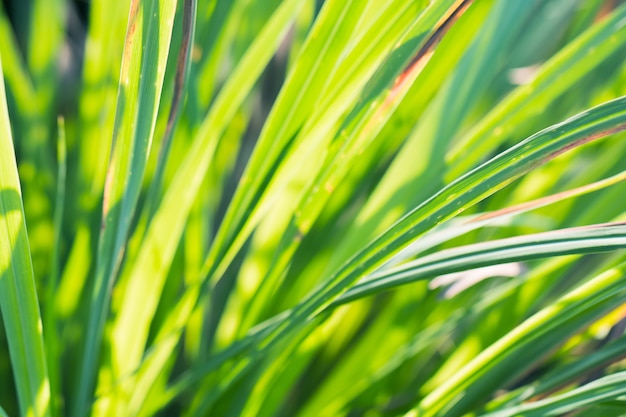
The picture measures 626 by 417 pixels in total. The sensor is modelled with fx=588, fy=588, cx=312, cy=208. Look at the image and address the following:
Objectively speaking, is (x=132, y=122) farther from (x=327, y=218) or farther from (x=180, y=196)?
(x=327, y=218)

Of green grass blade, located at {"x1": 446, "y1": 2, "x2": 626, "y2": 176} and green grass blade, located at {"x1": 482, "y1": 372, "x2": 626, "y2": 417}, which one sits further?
green grass blade, located at {"x1": 446, "y1": 2, "x2": 626, "y2": 176}

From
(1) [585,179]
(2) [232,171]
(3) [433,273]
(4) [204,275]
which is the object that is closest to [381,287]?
(3) [433,273]

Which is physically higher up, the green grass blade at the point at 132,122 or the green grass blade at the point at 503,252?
the green grass blade at the point at 132,122

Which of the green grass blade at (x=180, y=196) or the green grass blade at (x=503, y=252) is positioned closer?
the green grass blade at (x=503, y=252)

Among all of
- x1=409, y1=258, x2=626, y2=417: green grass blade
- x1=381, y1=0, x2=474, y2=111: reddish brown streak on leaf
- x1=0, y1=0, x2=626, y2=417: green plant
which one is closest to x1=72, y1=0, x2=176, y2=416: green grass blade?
x1=0, y1=0, x2=626, y2=417: green plant

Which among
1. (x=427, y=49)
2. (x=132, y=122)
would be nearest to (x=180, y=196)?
(x=132, y=122)

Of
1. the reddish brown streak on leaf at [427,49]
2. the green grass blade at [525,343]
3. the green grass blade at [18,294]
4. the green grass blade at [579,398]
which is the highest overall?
the reddish brown streak on leaf at [427,49]

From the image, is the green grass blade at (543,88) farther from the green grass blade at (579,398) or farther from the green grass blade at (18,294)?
the green grass blade at (18,294)

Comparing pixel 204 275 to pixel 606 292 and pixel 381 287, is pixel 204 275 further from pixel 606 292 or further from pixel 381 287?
pixel 606 292

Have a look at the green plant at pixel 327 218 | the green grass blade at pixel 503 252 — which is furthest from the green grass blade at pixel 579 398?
the green grass blade at pixel 503 252

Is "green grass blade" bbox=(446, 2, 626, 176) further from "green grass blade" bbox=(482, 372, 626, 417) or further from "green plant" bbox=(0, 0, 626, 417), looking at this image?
"green grass blade" bbox=(482, 372, 626, 417)
